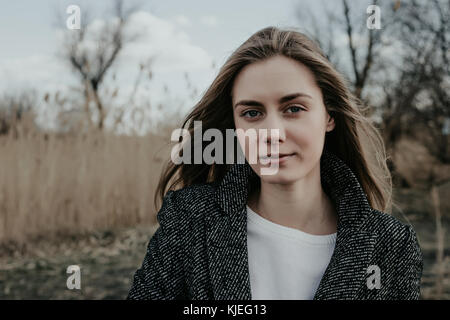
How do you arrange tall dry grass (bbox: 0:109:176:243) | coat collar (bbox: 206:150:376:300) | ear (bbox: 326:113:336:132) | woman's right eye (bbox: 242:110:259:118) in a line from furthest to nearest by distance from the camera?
tall dry grass (bbox: 0:109:176:243) < ear (bbox: 326:113:336:132) < woman's right eye (bbox: 242:110:259:118) < coat collar (bbox: 206:150:376:300)

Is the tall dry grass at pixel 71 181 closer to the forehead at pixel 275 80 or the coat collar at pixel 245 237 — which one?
the coat collar at pixel 245 237

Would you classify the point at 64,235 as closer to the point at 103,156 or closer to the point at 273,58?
the point at 103,156

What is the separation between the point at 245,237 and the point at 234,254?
3.2 inches

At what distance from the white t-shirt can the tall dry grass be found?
10.4ft

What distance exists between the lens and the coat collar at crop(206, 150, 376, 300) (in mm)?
1649

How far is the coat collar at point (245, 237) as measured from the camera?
165 cm

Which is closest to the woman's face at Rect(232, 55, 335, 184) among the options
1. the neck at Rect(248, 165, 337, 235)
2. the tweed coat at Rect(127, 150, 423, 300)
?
the neck at Rect(248, 165, 337, 235)

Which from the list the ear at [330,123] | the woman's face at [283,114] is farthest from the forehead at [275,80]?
the ear at [330,123]

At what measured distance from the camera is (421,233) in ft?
21.6

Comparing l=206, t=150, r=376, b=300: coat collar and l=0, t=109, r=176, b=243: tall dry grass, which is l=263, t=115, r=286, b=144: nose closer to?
l=206, t=150, r=376, b=300: coat collar

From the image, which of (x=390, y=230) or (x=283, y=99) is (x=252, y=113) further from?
(x=390, y=230)

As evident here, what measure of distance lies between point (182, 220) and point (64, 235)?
11.9ft

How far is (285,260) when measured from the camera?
1.74 metres
